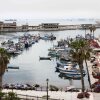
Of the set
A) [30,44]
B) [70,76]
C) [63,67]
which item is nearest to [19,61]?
[63,67]

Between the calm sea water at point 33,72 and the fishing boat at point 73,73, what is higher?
the fishing boat at point 73,73

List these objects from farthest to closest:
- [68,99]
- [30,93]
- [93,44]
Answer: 1. [93,44]
2. [30,93]
3. [68,99]

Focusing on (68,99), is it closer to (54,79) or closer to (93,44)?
(54,79)

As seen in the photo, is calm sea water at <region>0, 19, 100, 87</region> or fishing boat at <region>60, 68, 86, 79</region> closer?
calm sea water at <region>0, 19, 100, 87</region>

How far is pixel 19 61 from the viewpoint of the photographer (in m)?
112

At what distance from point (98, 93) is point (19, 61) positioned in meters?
60.5

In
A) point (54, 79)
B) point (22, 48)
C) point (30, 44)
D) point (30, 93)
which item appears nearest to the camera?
point (30, 93)

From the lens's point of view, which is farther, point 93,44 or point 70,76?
point 93,44

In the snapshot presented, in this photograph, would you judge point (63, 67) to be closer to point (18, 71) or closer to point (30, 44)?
point (18, 71)

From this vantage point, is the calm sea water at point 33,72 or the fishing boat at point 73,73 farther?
the fishing boat at point 73,73

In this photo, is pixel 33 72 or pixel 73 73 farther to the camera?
pixel 33 72

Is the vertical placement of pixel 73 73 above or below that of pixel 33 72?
above

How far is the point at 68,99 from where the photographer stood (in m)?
49.5

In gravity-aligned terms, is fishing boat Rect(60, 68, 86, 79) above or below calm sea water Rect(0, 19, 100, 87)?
above
